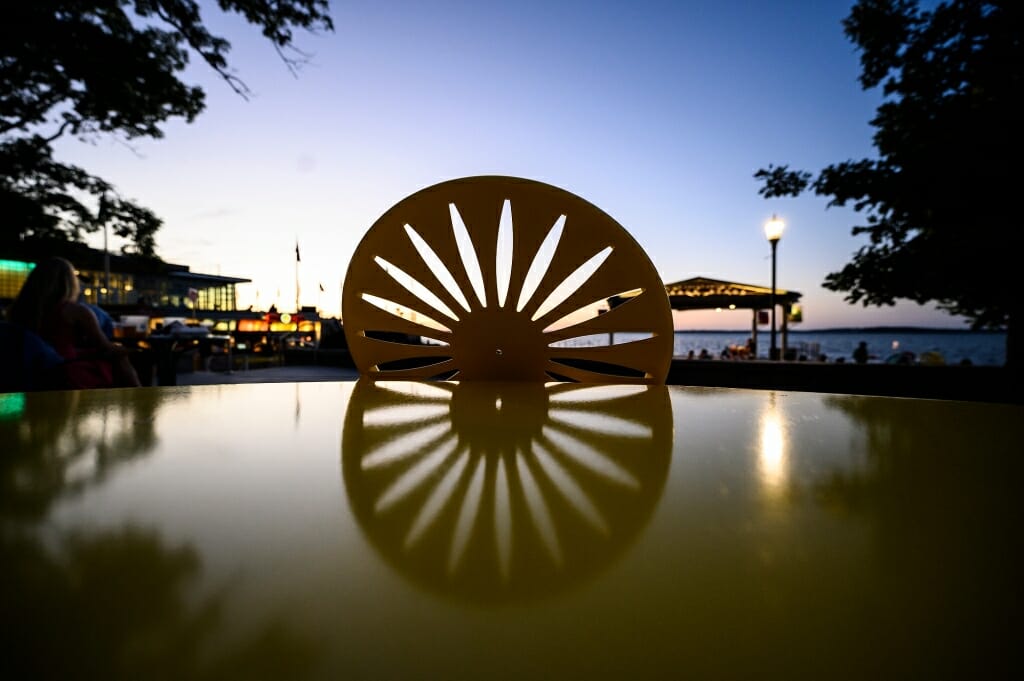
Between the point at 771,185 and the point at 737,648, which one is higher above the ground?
the point at 771,185

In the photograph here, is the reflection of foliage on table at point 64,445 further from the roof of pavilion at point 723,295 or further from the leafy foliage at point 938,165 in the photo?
the roof of pavilion at point 723,295

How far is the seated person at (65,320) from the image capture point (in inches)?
110

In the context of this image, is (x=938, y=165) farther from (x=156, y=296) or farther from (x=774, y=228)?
(x=156, y=296)

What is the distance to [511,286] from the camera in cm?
137

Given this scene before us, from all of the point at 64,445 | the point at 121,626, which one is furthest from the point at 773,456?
the point at 64,445

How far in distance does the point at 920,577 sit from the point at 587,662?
0.17 meters

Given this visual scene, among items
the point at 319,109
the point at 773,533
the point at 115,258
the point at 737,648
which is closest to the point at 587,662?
the point at 737,648

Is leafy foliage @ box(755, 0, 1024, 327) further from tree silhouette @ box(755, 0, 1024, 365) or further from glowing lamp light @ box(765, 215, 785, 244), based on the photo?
glowing lamp light @ box(765, 215, 785, 244)

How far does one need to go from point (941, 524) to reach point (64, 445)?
2.43 feet

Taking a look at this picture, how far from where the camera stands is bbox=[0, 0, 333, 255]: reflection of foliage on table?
6.89 metres

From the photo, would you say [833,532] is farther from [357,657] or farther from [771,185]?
[771,185]

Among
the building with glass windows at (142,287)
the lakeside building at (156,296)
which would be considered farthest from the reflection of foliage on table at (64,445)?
the building with glass windows at (142,287)

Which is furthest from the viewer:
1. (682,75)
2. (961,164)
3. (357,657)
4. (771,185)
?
(682,75)

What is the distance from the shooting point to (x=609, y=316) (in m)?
1.36
